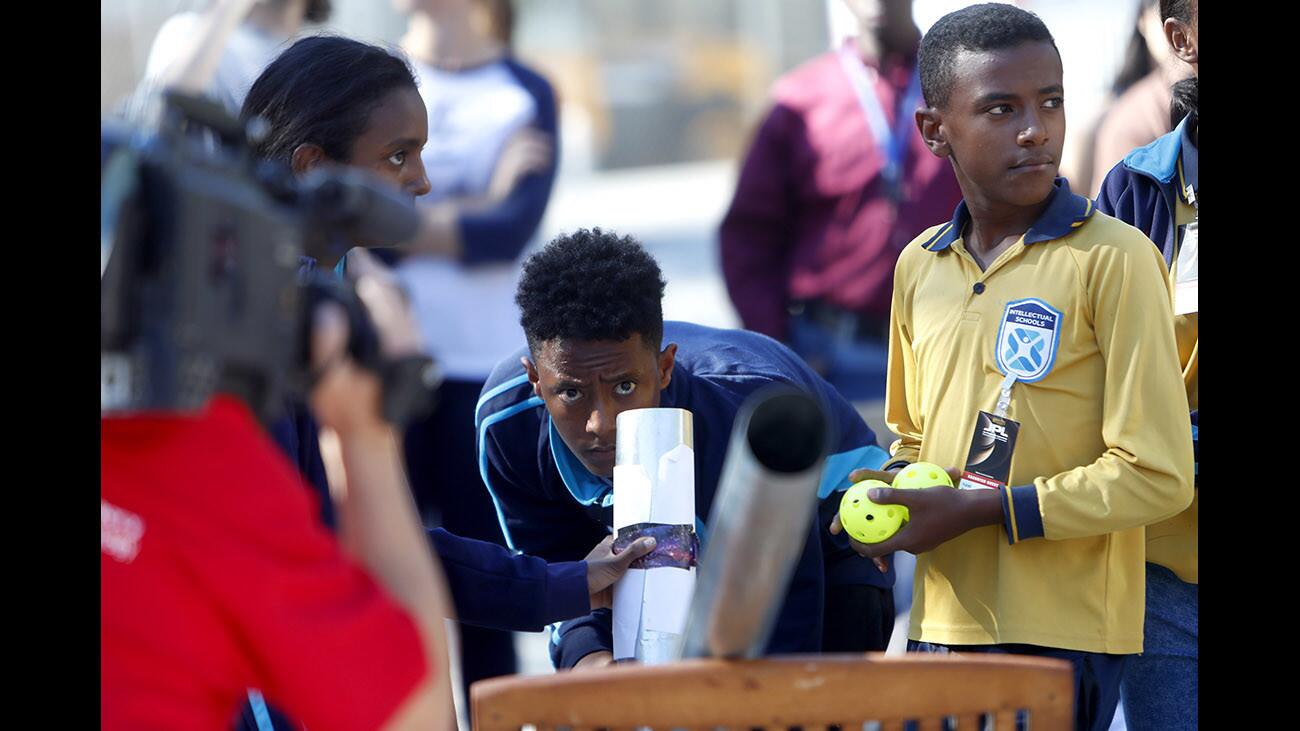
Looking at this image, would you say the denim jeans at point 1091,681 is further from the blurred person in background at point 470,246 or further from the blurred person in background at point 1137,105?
the blurred person in background at point 470,246

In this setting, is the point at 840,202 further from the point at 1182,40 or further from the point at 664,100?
the point at 664,100

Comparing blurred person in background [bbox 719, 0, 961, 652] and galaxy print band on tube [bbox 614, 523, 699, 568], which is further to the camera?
blurred person in background [bbox 719, 0, 961, 652]

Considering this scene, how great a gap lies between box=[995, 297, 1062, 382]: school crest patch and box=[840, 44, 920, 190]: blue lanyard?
6.43 ft

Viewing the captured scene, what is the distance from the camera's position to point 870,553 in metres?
2.38

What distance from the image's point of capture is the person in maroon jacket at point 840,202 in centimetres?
432

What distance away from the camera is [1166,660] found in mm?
2561

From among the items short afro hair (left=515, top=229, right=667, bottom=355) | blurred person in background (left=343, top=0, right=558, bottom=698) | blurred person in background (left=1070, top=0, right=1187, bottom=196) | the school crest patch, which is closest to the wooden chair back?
the school crest patch

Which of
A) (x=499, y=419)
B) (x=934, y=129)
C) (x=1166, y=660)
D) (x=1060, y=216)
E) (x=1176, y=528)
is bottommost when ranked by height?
(x=1166, y=660)

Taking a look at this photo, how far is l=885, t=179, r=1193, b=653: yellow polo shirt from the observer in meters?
2.30

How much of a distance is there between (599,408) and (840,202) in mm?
1925

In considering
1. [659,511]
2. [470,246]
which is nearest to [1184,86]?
[659,511]

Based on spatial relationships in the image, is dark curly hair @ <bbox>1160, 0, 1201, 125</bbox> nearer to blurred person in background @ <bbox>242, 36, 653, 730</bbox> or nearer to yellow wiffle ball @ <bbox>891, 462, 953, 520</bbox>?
yellow wiffle ball @ <bbox>891, 462, 953, 520</bbox>

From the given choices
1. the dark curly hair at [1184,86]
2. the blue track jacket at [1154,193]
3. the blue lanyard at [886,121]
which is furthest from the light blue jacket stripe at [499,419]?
the blue lanyard at [886,121]
